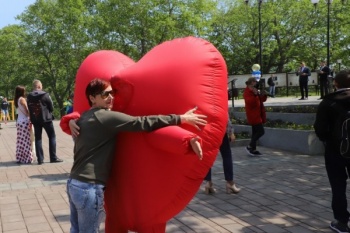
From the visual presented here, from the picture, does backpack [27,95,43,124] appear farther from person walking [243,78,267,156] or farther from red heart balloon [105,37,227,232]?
red heart balloon [105,37,227,232]

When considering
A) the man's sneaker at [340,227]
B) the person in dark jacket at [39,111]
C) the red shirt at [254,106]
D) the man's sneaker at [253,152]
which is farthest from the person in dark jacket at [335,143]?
the person in dark jacket at [39,111]

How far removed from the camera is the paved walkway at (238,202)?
514 centimetres

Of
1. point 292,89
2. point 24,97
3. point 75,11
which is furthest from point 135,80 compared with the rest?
point 75,11

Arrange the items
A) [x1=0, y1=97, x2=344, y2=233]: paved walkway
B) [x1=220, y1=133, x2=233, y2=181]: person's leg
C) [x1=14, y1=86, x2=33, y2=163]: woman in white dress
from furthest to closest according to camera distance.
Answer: [x1=14, y1=86, x2=33, y2=163]: woman in white dress
[x1=220, y1=133, x2=233, y2=181]: person's leg
[x1=0, y1=97, x2=344, y2=233]: paved walkway

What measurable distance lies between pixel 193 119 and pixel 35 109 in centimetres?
795

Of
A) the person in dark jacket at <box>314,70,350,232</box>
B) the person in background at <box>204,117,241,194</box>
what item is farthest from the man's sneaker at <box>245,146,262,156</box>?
the person in dark jacket at <box>314,70,350,232</box>

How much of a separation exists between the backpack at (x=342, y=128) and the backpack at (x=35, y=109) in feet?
24.5

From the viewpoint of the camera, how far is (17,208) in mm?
6207

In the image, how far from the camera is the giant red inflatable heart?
307 centimetres

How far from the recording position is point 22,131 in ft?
35.0

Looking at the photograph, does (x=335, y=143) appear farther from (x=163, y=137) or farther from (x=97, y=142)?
(x=97, y=142)

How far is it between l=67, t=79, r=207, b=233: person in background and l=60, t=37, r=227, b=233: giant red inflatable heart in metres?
0.10

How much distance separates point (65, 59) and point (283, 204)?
143 ft

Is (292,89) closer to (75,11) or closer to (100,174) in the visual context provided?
(75,11)
